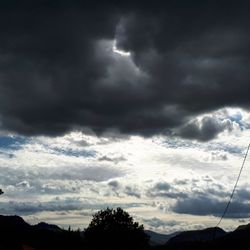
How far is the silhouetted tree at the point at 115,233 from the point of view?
111500mm

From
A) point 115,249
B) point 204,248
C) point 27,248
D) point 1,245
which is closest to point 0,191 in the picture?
point 1,245

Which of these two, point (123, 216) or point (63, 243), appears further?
point (63, 243)

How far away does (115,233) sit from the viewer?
113 meters

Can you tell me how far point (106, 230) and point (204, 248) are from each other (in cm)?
5260

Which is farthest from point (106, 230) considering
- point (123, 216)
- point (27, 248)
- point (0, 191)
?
point (0, 191)

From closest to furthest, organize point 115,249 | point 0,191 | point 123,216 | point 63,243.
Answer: point 0,191
point 115,249
point 123,216
point 63,243

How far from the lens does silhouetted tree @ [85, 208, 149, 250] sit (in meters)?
112

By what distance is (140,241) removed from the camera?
112 m

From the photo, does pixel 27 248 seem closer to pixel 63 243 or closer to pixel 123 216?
pixel 123 216

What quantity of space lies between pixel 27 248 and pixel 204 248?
73.2 metres

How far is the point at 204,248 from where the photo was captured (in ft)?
506

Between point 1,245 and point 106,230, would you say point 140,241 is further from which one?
point 1,245

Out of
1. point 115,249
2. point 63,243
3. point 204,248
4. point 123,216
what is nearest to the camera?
point 115,249

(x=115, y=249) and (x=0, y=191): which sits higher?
(x=0, y=191)
